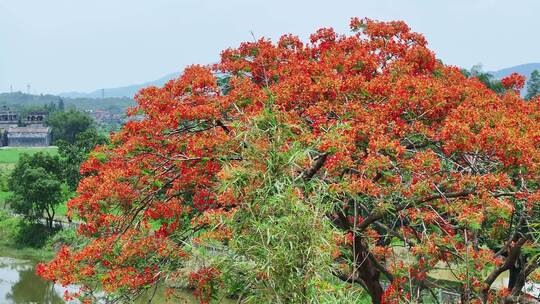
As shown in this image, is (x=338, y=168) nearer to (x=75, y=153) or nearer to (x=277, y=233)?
(x=277, y=233)

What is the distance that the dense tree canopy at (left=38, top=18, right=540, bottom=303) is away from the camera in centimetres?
583

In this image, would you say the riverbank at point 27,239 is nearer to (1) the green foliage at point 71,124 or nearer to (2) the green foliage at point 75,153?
(2) the green foliage at point 75,153

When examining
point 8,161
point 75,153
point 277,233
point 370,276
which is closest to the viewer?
point 277,233

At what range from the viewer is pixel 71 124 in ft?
243

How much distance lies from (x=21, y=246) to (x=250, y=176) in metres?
26.4

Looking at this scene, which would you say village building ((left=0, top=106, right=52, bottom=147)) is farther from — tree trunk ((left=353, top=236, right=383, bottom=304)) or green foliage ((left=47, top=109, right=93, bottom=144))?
tree trunk ((left=353, top=236, right=383, bottom=304))

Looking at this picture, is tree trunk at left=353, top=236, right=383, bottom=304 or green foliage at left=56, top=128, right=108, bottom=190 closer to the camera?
tree trunk at left=353, top=236, right=383, bottom=304

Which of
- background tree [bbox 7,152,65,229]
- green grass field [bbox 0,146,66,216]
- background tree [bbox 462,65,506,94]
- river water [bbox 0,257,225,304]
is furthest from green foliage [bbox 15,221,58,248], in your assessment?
A: background tree [bbox 462,65,506,94]

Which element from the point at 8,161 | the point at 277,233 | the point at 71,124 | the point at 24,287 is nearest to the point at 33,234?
the point at 24,287

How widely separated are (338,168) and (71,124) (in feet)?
238

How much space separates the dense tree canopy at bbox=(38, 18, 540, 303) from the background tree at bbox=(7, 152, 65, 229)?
20.0 meters

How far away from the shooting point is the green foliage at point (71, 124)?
7269cm

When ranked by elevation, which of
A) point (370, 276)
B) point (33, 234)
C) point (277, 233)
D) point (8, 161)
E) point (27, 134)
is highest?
point (277, 233)

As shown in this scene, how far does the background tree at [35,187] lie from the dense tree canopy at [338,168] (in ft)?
65.5
